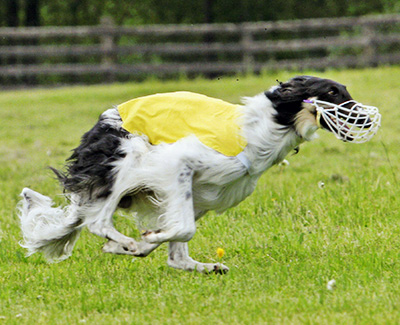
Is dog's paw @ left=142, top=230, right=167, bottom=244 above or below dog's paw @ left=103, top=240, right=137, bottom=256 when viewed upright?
above

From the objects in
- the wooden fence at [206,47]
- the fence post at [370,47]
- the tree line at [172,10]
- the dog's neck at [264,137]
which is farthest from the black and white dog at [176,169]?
the tree line at [172,10]

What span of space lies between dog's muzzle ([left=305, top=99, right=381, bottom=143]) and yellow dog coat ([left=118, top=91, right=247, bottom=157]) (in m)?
0.50

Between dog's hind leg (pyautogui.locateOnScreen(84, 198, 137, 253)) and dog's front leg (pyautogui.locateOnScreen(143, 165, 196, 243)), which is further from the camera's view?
dog's hind leg (pyautogui.locateOnScreen(84, 198, 137, 253))

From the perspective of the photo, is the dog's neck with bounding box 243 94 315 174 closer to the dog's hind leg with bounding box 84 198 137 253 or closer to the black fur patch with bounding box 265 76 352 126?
the black fur patch with bounding box 265 76 352 126

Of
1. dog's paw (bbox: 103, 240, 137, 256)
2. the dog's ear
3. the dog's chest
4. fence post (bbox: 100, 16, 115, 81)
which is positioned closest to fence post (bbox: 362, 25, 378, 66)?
fence post (bbox: 100, 16, 115, 81)

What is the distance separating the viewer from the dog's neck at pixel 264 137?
13.8 ft

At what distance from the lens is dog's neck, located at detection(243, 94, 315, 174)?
420 centimetres

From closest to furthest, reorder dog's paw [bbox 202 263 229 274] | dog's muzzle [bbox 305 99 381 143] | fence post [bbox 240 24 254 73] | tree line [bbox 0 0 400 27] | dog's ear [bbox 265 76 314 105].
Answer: dog's muzzle [bbox 305 99 381 143] < dog's ear [bbox 265 76 314 105] < dog's paw [bbox 202 263 229 274] < fence post [bbox 240 24 254 73] < tree line [bbox 0 0 400 27]

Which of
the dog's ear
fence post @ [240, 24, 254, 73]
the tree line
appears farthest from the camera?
the tree line

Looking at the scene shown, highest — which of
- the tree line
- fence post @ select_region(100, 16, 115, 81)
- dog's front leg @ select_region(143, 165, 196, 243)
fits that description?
dog's front leg @ select_region(143, 165, 196, 243)

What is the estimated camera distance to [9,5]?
28.2m

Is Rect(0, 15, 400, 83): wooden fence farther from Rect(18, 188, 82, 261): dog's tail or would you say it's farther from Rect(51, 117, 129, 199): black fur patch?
Rect(51, 117, 129, 199): black fur patch

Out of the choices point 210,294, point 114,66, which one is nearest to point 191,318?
point 210,294

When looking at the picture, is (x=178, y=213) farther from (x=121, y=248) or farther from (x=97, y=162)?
(x=97, y=162)
